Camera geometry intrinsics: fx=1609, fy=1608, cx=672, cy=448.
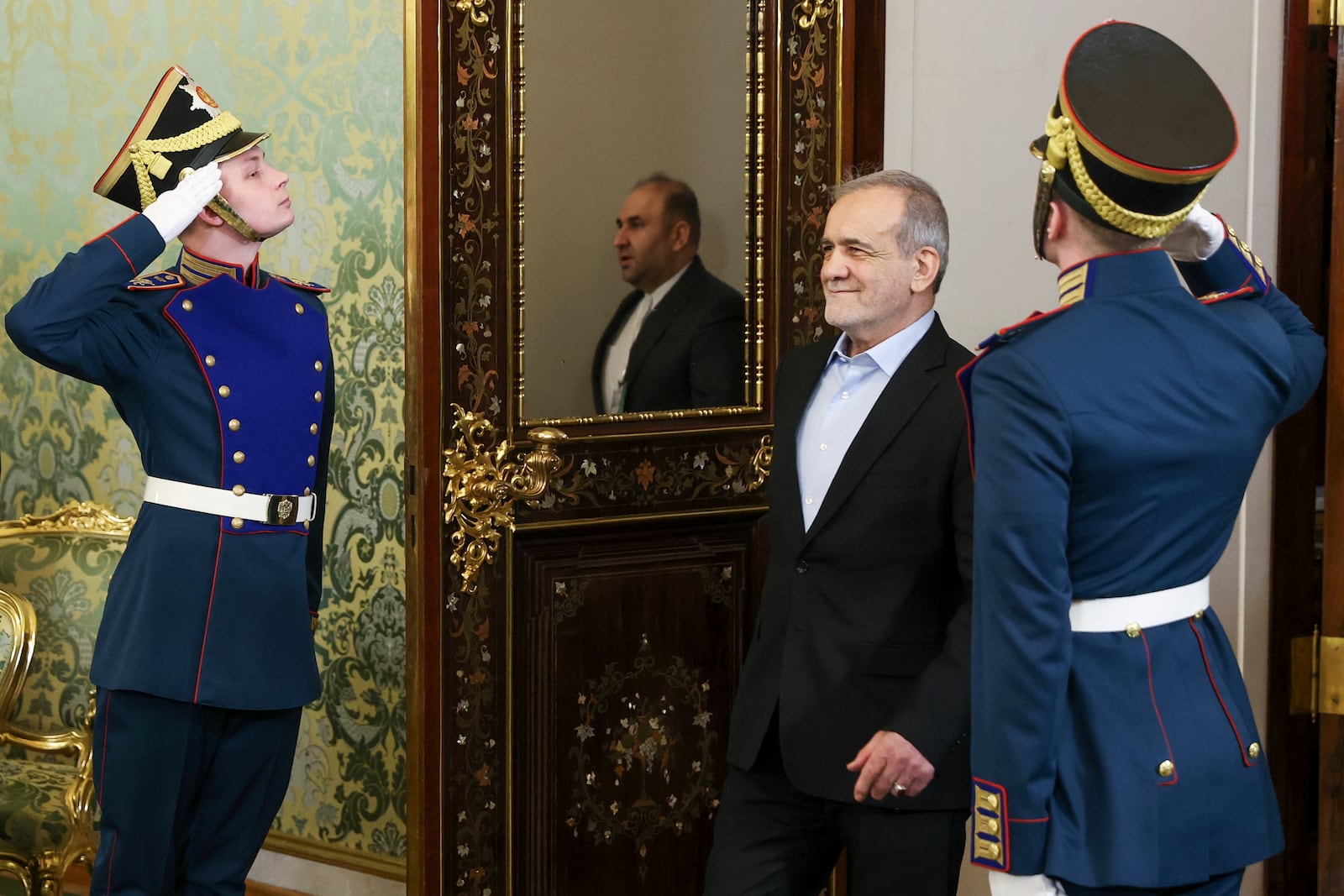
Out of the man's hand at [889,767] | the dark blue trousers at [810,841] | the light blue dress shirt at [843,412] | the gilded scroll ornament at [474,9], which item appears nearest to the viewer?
the man's hand at [889,767]

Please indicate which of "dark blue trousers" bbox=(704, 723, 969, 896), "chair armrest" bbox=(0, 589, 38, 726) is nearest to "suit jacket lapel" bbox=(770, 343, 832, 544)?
"dark blue trousers" bbox=(704, 723, 969, 896)

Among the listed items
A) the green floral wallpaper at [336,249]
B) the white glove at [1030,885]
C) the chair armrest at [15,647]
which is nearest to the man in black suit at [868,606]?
the white glove at [1030,885]

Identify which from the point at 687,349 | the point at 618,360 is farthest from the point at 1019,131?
the point at 618,360

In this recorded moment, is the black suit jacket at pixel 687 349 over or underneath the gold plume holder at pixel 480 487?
over

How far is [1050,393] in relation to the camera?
5.70 ft

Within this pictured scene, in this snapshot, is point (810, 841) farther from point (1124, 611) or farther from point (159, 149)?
point (159, 149)

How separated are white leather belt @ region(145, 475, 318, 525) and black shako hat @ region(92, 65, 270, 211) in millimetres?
454

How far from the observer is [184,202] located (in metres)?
2.55

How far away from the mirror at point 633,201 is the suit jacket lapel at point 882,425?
821 millimetres

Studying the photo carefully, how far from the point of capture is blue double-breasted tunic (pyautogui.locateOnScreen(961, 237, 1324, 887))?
173cm

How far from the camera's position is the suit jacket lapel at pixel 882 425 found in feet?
7.58

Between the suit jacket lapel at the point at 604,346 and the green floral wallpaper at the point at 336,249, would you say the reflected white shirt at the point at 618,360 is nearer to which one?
the suit jacket lapel at the point at 604,346

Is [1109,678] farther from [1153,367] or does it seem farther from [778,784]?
[778,784]

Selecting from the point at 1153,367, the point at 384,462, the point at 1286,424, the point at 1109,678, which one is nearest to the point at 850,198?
the point at 1153,367
